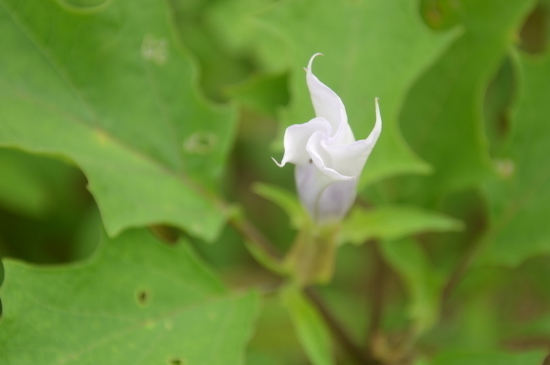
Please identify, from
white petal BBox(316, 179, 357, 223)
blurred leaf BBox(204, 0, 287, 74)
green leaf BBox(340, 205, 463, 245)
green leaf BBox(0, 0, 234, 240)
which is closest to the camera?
white petal BBox(316, 179, 357, 223)

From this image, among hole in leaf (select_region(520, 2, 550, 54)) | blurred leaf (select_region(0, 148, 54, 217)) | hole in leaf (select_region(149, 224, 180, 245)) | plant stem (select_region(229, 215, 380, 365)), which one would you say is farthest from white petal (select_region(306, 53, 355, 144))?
hole in leaf (select_region(520, 2, 550, 54))

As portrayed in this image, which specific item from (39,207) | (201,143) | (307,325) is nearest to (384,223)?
(307,325)

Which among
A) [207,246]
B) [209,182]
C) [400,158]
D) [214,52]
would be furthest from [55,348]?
[214,52]

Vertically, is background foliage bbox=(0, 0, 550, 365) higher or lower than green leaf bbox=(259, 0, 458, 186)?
lower

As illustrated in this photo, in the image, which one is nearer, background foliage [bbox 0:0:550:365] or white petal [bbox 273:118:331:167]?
white petal [bbox 273:118:331:167]

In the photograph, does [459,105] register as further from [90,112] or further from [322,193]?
[90,112]

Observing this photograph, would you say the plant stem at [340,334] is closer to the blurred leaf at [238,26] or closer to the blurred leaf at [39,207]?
the blurred leaf at [238,26]

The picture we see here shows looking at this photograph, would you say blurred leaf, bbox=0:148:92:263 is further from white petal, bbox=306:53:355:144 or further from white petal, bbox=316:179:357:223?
white petal, bbox=306:53:355:144

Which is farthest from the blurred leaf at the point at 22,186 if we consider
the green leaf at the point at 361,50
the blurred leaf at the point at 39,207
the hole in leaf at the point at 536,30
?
the hole in leaf at the point at 536,30
